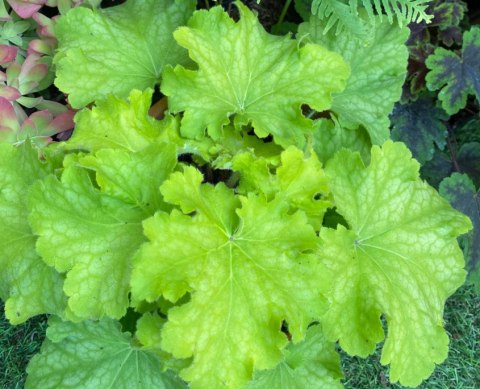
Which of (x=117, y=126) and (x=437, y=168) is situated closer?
(x=117, y=126)

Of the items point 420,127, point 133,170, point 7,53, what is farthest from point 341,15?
point 7,53

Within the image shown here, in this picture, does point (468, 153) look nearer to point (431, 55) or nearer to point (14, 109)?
point (431, 55)

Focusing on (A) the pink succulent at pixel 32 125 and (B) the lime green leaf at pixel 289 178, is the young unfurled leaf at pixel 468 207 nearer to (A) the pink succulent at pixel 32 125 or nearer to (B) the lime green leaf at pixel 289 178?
(B) the lime green leaf at pixel 289 178

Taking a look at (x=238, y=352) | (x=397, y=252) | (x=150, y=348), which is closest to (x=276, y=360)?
(x=238, y=352)

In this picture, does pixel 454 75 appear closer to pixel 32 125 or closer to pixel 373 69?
pixel 373 69

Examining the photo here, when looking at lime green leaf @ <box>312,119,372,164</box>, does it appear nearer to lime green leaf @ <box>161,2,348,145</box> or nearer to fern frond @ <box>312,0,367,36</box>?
lime green leaf @ <box>161,2,348,145</box>

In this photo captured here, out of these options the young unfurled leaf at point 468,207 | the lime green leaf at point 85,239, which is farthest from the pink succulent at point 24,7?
the young unfurled leaf at point 468,207
